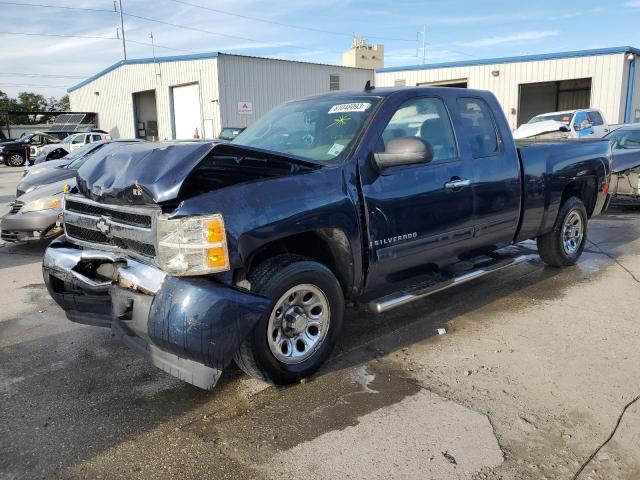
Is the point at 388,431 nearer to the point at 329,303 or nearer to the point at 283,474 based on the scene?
the point at 283,474

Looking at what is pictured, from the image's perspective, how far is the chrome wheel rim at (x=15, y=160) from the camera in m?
29.0

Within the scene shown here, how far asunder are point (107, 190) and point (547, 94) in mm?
37299

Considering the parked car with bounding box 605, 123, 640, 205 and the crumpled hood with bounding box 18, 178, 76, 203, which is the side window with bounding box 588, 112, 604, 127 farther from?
the crumpled hood with bounding box 18, 178, 76, 203

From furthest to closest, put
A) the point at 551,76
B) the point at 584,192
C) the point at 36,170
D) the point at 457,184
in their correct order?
the point at 551,76, the point at 36,170, the point at 584,192, the point at 457,184

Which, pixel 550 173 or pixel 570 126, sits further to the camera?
pixel 570 126

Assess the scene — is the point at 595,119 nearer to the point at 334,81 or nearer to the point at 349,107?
the point at 334,81

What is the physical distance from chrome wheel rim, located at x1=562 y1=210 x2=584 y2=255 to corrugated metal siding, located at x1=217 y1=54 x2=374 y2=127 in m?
22.6

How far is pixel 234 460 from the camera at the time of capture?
9.25ft

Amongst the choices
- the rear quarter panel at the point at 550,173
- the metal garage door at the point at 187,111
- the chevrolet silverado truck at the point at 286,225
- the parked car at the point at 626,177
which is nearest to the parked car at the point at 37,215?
the chevrolet silverado truck at the point at 286,225

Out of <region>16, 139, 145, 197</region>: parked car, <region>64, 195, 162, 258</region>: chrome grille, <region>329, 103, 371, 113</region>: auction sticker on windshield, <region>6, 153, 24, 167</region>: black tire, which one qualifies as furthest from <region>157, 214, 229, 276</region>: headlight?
<region>6, 153, 24, 167</region>: black tire

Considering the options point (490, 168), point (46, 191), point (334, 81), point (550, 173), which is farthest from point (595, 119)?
point (46, 191)

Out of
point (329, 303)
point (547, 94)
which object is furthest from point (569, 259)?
point (547, 94)

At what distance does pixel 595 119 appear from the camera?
1880 centimetres

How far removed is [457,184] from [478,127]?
2.57 ft
